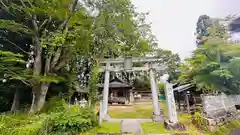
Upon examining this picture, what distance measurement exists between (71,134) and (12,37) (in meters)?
9.20

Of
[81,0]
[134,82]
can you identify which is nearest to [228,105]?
[81,0]

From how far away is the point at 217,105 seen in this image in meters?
8.42

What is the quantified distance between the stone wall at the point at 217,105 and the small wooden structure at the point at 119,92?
11.8 m

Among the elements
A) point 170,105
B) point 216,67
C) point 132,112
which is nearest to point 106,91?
point 170,105

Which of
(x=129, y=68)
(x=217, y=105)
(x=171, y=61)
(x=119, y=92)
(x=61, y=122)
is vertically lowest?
(x=61, y=122)

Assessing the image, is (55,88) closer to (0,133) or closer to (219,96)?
(0,133)

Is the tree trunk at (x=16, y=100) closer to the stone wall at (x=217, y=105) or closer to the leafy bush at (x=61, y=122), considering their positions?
the leafy bush at (x=61, y=122)

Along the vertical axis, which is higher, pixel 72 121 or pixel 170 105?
pixel 170 105

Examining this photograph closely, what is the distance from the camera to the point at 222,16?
59.0 feet

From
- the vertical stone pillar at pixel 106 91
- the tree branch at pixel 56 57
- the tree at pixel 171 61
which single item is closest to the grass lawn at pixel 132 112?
the vertical stone pillar at pixel 106 91

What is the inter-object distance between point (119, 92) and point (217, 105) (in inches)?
519

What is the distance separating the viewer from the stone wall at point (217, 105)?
26.7 ft

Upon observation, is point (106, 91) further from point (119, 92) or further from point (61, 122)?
point (119, 92)

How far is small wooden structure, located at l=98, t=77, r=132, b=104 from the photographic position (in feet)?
64.4
